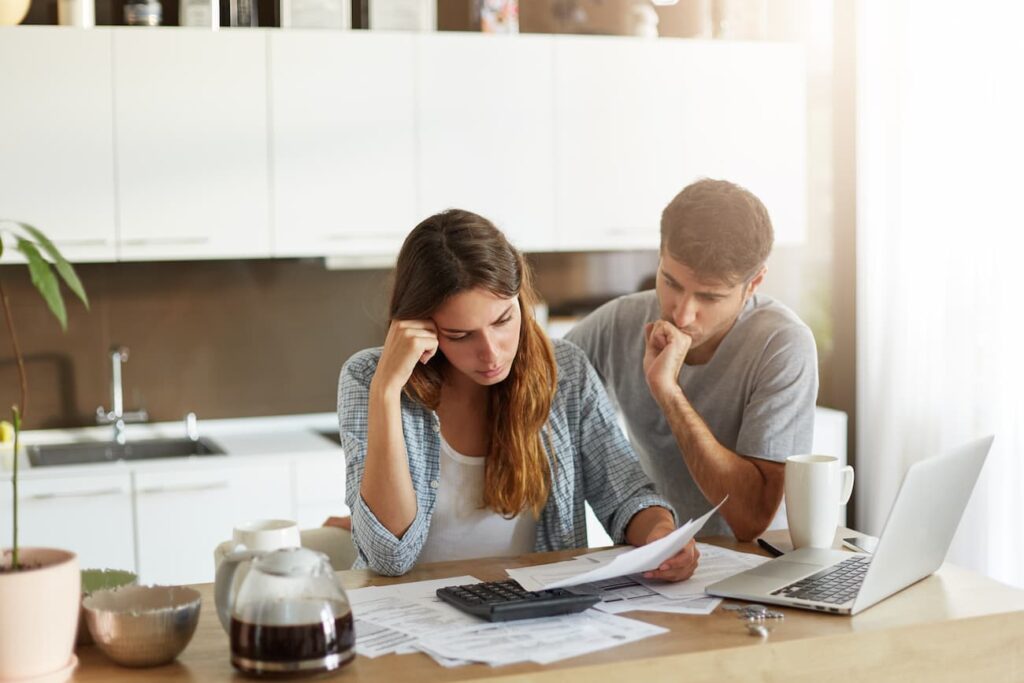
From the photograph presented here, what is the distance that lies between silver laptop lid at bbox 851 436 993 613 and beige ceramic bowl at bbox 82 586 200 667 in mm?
903

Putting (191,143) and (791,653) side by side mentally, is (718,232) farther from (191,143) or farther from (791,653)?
(191,143)

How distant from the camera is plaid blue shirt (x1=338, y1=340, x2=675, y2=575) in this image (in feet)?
6.77

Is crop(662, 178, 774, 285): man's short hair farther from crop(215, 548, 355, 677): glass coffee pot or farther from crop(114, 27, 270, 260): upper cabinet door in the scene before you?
crop(114, 27, 270, 260): upper cabinet door

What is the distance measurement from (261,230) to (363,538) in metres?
2.03

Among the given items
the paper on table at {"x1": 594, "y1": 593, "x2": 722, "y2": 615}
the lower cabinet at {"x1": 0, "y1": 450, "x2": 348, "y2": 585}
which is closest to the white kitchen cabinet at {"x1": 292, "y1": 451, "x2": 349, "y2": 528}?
the lower cabinet at {"x1": 0, "y1": 450, "x2": 348, "y2": 585}

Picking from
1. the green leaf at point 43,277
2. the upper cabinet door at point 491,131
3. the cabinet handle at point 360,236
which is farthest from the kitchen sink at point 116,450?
the green leaf at point 43,277

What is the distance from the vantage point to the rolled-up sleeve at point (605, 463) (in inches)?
84.7

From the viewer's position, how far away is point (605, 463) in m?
2.21

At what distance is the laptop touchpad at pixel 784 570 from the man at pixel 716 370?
261 mm

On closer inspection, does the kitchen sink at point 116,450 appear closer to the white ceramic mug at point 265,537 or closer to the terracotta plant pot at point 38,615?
the white ceramic mug at point 265,537

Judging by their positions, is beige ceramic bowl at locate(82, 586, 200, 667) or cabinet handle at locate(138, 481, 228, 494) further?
cabinet handle at locate(138, 481, 228, 494)

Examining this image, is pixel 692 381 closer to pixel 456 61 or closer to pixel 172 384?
pixel 456 61

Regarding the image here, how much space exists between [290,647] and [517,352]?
0.87 metres

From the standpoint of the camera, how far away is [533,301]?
2.21 metres
